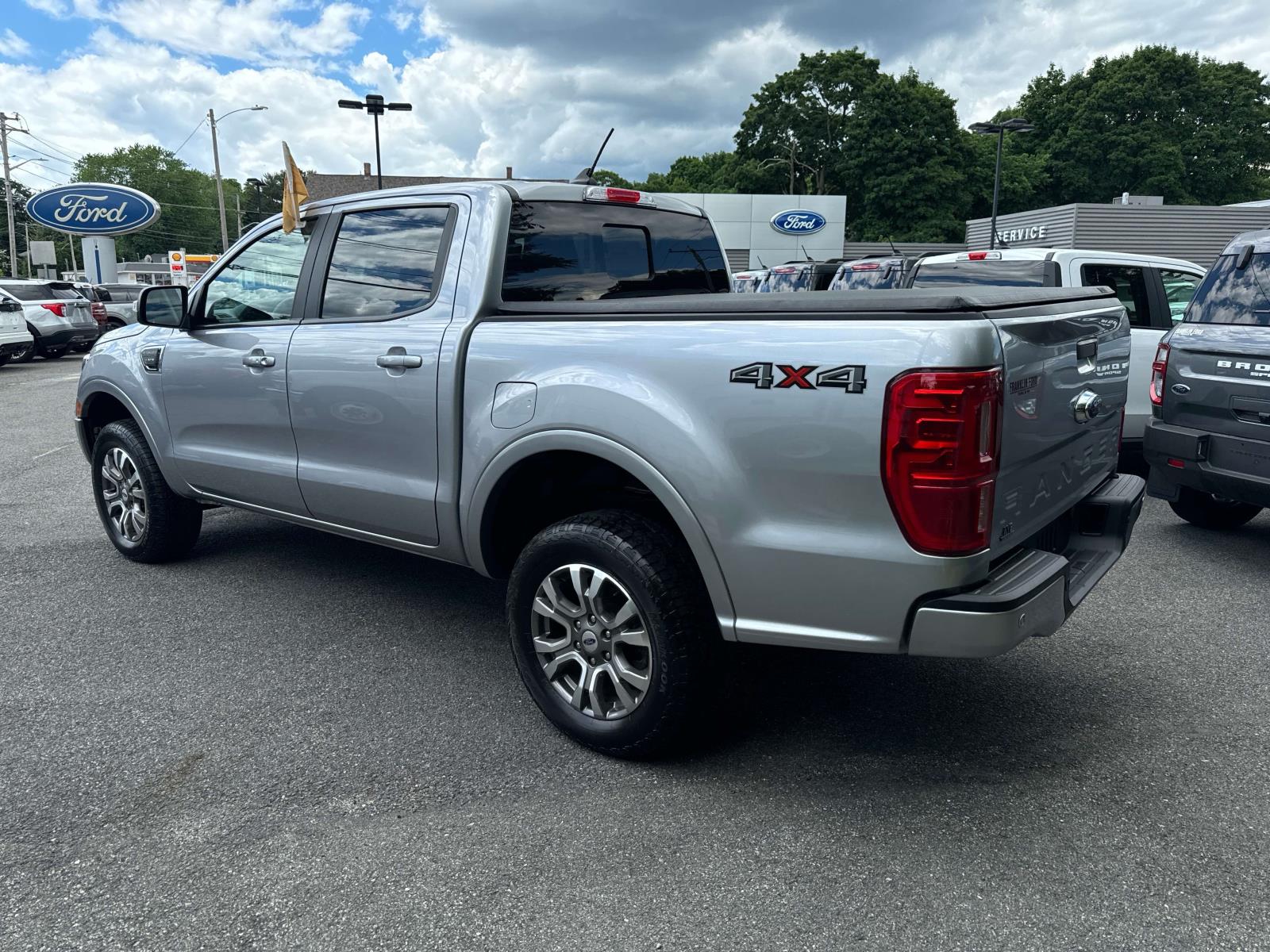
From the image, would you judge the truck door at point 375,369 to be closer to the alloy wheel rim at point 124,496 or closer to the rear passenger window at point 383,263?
the rear passenger window at point 383,263

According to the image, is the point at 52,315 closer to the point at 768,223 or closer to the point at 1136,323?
the point at 1136,323

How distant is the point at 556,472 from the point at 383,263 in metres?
1.22

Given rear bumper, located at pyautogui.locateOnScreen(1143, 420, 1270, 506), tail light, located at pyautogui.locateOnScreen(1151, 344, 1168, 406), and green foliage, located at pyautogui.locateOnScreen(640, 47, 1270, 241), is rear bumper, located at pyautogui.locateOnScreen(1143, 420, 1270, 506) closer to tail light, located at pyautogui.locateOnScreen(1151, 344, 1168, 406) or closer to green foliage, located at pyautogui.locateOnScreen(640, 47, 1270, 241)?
tail light, located at pyautogui.locateOnScreen(1151, 344, 1168, 406)

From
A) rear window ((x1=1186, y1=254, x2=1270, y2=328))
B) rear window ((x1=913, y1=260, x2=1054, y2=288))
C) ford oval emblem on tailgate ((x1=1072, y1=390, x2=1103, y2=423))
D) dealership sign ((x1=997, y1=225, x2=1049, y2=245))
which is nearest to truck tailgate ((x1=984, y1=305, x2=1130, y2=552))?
ford oval emblem on tailgate ((x1=1072, y1=390, x2=1103, y2=423))

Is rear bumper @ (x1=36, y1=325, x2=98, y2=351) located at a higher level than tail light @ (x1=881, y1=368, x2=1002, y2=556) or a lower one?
lower

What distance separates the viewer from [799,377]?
2566 millimetres

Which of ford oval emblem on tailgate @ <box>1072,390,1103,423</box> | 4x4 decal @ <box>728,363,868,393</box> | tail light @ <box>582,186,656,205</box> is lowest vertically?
ford oval emblem on tailgate @ <box>1072,390,1103,423</box>

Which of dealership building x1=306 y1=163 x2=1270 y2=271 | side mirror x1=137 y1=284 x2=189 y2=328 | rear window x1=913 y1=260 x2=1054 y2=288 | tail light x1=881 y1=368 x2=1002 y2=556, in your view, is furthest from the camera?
dealership building x1=306 y1=163 x2=1270 y2=271

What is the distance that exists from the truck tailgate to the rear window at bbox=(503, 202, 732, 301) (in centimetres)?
183

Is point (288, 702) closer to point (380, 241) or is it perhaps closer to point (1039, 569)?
point (380, 241)

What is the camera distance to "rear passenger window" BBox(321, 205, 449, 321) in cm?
378

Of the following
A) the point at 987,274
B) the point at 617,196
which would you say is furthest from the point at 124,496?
the point at 987,274

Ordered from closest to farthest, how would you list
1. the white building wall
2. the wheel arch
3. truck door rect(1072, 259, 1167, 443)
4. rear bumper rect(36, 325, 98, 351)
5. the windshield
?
the wheel arch, truck door rect(1072, 259, 1167, 443), the windshield, rear bumper rect(36, 325, 98, 351), the white building wall

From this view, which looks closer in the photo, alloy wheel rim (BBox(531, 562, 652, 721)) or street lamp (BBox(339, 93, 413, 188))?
alloy wheel rim (BBox(531, 562, 652, 721))
